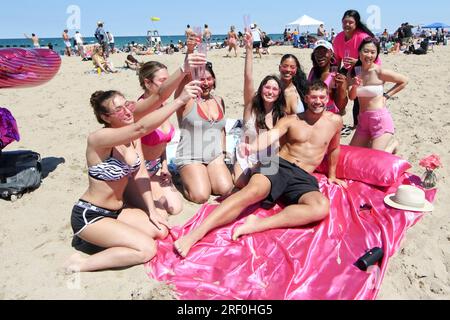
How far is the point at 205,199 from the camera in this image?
4.18 metres

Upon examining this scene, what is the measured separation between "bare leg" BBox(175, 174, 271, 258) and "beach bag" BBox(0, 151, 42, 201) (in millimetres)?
2364

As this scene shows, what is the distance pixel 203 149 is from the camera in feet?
14.2

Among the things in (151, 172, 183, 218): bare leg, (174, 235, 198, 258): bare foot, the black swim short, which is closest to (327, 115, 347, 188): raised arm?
the black swim short

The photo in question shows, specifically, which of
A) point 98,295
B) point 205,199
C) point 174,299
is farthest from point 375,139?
point 98,295

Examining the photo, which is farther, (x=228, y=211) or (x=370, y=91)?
(x=370, y=91)

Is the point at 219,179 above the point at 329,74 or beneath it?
beneath

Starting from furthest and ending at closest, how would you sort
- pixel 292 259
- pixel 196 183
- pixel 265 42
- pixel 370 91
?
1. pixel 265 42
2. pixel 370 91
3. pixel 196 183
4. pixel 292 259

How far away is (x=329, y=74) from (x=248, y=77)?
5.42 feet

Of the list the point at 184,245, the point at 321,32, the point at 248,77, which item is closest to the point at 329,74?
the point at 248,77

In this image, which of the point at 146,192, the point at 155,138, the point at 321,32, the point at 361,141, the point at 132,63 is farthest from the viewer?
the point at 321,32

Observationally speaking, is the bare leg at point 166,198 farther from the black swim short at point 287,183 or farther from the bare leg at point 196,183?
the black swim short at point 287,183

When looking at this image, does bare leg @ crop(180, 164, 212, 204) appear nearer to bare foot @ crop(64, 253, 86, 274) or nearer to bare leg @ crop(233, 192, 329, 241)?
bare leg @ crop(233, 192, 329, 241)

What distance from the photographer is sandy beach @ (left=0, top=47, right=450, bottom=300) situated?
2789mm

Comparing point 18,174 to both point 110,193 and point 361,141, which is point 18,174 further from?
point 361,141
